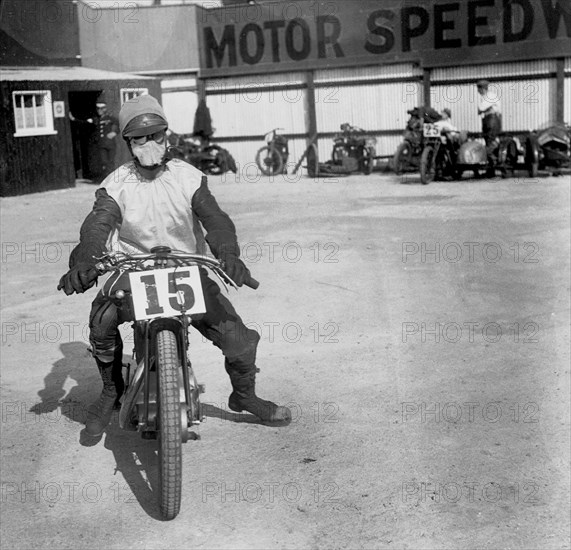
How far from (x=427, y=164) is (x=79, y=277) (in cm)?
1550

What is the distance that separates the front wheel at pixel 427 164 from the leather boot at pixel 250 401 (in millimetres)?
14051

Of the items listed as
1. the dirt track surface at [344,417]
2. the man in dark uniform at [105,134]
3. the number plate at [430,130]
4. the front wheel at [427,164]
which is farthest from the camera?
the man in dark uniform at [105,134]

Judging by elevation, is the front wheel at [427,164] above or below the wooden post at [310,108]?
below

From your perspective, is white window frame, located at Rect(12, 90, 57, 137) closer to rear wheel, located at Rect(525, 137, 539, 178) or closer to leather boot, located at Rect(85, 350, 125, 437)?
rear wheel, located at Rect(525, 137, 539, 178)

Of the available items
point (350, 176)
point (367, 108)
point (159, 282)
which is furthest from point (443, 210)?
point (159, 282)

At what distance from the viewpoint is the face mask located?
5031 mm

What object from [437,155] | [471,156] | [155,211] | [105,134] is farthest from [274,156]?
[155,211]

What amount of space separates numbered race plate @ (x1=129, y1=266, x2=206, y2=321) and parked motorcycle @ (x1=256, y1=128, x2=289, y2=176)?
19.2 m

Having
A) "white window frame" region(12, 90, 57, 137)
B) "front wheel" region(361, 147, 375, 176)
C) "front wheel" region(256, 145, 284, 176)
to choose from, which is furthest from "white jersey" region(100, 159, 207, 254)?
"front wheel" region(256, 145, 284, 176)

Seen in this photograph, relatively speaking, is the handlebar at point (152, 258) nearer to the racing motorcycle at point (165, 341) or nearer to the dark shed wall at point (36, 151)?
the racing motorcycle at point (165, 341)

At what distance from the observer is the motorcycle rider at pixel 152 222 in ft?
16.3

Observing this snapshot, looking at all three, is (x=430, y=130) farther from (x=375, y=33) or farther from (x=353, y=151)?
(x=375, y=33)

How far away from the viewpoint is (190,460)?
5258 mm

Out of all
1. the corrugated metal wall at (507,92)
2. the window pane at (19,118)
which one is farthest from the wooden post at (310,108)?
the window pane at (19,118)
